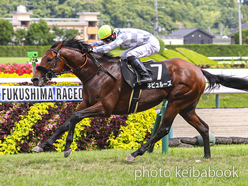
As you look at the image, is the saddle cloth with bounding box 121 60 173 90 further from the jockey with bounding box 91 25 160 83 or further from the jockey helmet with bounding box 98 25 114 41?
the jockey helmet with bounding box 98 25 114 41

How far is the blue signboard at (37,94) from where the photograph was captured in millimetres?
6629

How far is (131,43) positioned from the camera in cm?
534

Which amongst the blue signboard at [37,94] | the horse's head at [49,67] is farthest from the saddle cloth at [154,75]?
the blue signboard at [37,94]

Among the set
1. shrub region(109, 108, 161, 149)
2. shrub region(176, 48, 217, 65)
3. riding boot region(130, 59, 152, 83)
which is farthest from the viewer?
shrub region(176, 48, 217, 65)

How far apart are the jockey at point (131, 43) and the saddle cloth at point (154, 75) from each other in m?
0.09

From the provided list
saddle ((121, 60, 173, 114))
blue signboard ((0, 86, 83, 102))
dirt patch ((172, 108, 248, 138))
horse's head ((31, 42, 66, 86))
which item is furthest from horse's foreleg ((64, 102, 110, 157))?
dirt patch ((172, 108, 248, 138))

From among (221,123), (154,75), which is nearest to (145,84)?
(154,75)

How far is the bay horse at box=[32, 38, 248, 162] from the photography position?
4930 millimetres

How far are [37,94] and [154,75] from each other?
2.43 metres

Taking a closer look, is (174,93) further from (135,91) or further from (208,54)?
(208,54)

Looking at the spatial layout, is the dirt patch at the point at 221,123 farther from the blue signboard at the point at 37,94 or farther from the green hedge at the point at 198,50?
the green hedge at the point at 198,50

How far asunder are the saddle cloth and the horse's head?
82 centimetres

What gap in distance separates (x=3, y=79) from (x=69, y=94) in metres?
3.13

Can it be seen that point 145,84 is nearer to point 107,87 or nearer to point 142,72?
point 142,72
